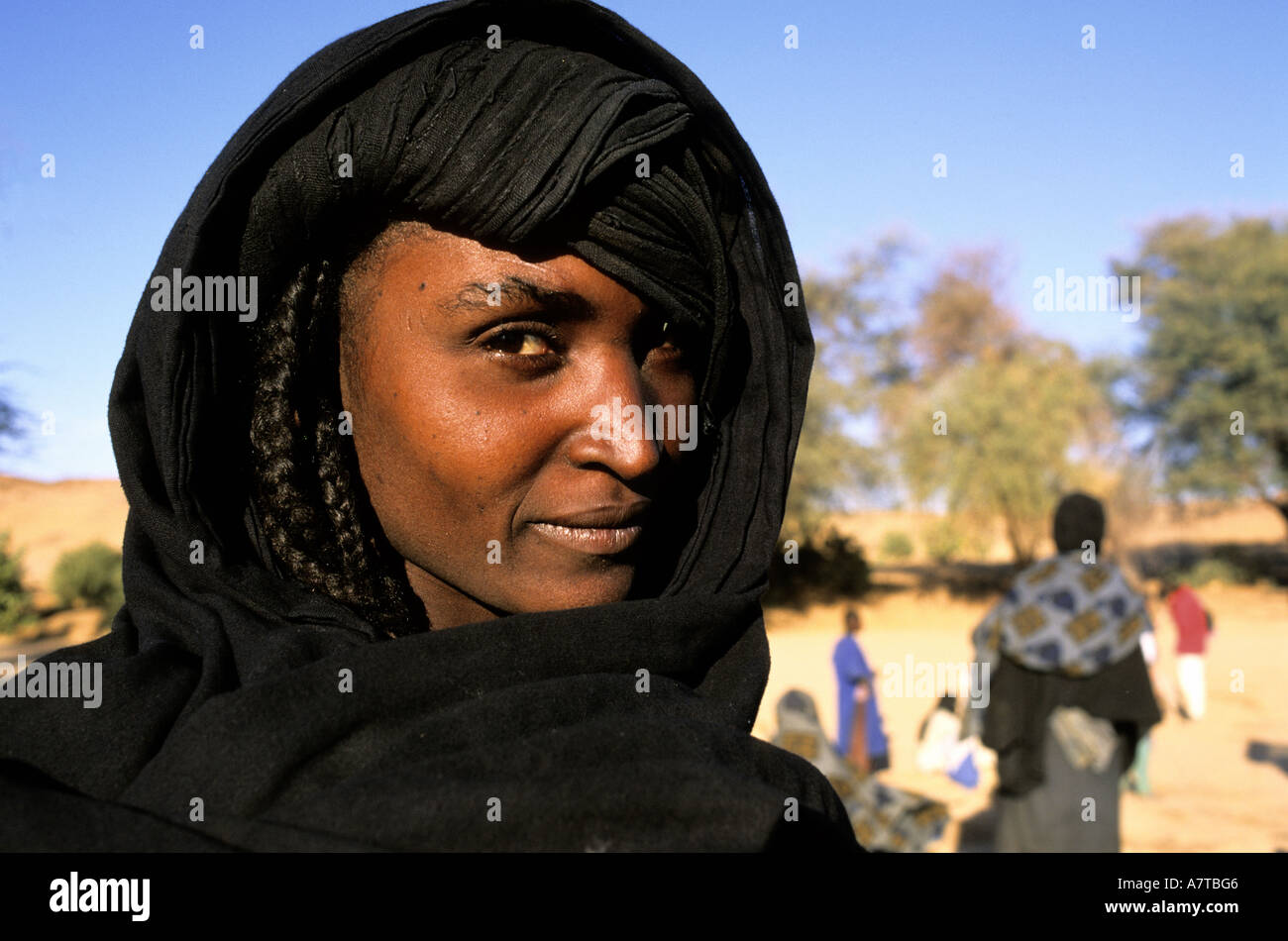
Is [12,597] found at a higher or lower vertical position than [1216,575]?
higher

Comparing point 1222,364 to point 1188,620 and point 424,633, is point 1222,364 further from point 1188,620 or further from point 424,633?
point 424,633

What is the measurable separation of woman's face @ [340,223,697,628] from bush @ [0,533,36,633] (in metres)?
24.7

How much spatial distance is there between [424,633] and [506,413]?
1.07ft

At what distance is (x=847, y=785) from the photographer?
6012 mm

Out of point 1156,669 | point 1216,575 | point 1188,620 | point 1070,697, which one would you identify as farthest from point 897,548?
point 1070,697

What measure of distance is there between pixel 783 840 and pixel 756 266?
1.00 metres

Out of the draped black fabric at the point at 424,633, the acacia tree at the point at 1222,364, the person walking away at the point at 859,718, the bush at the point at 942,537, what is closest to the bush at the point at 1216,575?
the acacia tree at the point at 1222,364

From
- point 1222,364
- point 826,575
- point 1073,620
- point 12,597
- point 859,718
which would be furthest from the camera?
point 1222,364

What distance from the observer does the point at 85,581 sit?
24891mm

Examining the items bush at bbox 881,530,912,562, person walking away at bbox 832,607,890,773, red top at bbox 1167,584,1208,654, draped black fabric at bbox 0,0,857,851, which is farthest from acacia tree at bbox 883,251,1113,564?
draped black fabric at bbox 0,0,857,851

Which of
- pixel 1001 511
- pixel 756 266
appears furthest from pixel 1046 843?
pixel 1001 511

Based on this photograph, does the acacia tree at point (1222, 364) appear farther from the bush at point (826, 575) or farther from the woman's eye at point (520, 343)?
the woman's eye at point (520, 343)

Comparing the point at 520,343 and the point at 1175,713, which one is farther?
the point at 1175,713
